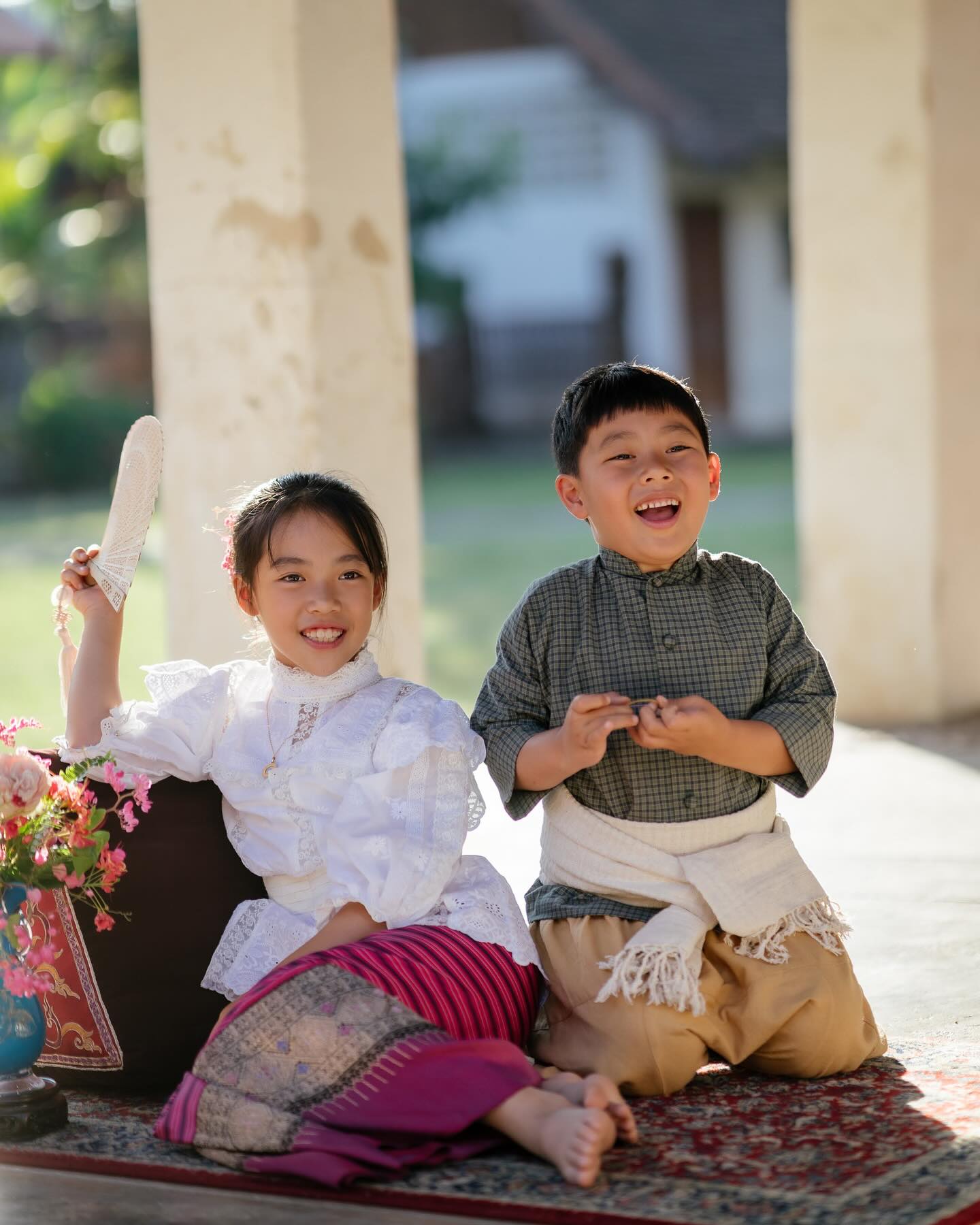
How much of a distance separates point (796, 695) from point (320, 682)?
0.72 metres

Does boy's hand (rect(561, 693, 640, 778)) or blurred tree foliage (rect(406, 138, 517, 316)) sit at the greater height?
blurred tree foliage (rect(406, 138, 517, 316))

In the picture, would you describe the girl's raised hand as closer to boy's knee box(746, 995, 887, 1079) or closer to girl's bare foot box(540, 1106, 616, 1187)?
girl's bare foot box(540, 1106, 616, 1187)

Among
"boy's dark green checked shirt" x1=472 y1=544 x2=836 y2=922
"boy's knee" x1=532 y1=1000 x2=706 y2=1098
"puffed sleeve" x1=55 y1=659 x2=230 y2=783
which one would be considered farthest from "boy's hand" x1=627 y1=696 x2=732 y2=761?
"puffed sleeve" x1=55 y1=659 x2=230 y2=783

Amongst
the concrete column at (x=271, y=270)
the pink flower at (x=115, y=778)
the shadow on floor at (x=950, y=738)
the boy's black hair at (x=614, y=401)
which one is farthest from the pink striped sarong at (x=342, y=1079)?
the shadow on floor at (x=950, y=738)

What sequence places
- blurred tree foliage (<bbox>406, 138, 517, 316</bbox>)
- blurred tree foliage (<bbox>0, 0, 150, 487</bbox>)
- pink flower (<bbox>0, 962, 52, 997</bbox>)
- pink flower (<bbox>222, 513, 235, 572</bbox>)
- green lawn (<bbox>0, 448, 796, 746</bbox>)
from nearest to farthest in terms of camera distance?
pink flower (<bbox>0, 962, 52, 997</bbox>), pink flower (<bbox>222, 513, 235, 572</bbox>), green lawn (<bbox>0, 448, 796, 746</bbox>), blurred tree foliage (<bbox>0, 0, 150, 487</bbox>), blurred tree foliage (<bbox>406, 138, 517, 316</bbox>)

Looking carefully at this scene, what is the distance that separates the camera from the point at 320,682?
9.51 ft

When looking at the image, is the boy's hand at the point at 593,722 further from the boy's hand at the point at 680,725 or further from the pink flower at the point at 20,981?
the pink flower at the point at 20,981

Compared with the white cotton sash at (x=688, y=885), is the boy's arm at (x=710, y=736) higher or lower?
higher

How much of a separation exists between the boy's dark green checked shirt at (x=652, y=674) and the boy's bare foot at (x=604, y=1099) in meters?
0.45

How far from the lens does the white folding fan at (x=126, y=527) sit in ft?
9.68

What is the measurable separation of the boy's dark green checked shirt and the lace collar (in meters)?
0.20

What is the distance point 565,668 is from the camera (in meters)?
2.93

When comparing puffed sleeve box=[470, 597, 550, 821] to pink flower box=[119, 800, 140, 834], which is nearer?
pink flower box=[119, 800, 140, 834]

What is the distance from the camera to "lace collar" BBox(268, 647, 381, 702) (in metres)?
2.90
